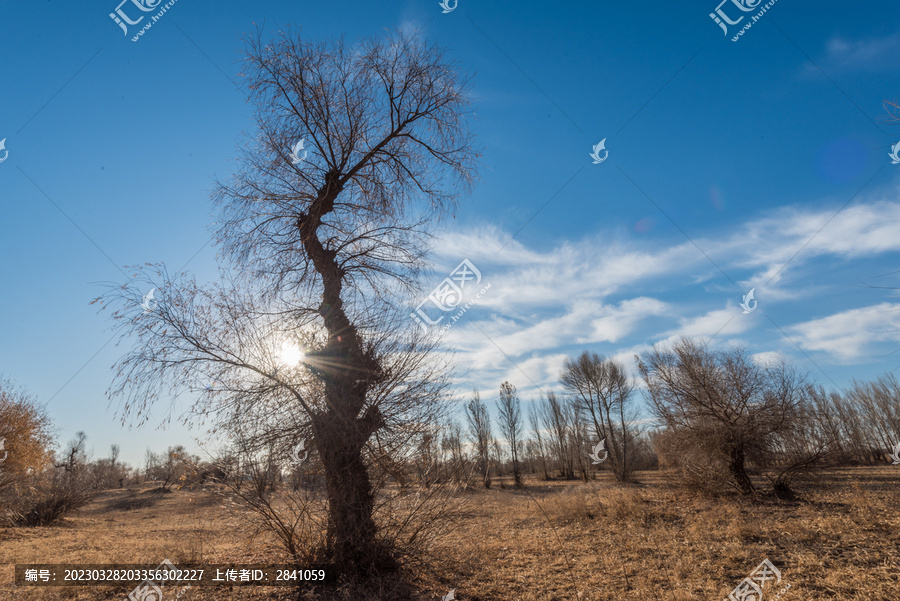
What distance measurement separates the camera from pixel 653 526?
1155 cm

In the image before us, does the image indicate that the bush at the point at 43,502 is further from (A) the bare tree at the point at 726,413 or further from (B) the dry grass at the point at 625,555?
(A) the bare tree at the point at 726,413

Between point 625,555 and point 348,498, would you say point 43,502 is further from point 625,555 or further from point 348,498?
point 625,555

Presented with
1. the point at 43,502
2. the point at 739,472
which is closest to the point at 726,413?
the point at 739,472

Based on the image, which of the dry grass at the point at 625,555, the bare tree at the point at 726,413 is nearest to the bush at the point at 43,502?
the dry grass at the point at 625,555

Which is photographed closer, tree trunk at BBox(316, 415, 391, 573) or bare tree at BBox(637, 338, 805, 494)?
tree trunk at BBox(316, 415, 391, 573)

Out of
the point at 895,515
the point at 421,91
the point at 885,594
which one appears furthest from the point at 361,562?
the point at 895,515

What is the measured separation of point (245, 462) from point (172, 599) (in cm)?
207

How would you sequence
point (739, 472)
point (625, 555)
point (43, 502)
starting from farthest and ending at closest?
point (43, 502), point (739, 472), point (625, 555)

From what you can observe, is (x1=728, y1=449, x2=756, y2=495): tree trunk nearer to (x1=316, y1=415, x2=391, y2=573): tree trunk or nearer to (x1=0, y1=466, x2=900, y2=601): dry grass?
(x1=0, y1=466, x2=900, y2=601): dry grass

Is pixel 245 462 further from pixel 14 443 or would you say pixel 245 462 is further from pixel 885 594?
pixel 14 443

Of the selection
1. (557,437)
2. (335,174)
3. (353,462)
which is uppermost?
(335,174)

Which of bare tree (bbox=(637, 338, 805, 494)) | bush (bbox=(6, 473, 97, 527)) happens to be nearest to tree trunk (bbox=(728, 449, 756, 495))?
bare tree (bbox=(637, 338, 805, 494))

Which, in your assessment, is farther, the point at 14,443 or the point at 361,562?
the point at 14,443

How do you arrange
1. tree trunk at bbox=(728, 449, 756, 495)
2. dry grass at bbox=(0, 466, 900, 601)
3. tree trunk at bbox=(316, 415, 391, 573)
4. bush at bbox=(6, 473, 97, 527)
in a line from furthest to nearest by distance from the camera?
bush at bbox=(6, 473, 97, 527)
tree trunk at bbox=(728, 449, 756, 495)
tree trunk at bbox=(316, 415, 391, 573)
dry grass at bbox=(0, 466, 900, 601)
